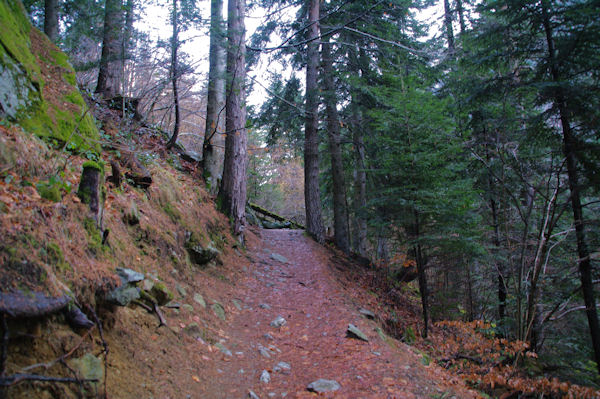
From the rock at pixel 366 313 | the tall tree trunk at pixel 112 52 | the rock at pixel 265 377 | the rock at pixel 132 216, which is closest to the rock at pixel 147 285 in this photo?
the rock at pixel 132 216

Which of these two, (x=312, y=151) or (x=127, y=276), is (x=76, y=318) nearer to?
(x=127, y=276)

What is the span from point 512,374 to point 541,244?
2.49 metres

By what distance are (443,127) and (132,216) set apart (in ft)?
24.2

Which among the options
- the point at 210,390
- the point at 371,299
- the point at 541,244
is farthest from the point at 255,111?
the point at 210,390

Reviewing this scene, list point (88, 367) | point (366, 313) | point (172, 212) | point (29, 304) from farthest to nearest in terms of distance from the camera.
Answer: point (366, 313) → point (172, 212) → point (88, 367) → point (29, 304)

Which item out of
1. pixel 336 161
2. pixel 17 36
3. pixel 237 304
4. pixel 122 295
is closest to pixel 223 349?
pixel 237 304

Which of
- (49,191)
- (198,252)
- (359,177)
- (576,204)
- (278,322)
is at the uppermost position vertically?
(359,177)

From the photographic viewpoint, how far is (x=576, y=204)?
608cm

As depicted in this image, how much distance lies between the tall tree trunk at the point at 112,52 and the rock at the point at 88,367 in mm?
6927

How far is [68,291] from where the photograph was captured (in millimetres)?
2658

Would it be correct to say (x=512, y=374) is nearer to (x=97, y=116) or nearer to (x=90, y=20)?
(x=97, y=116)

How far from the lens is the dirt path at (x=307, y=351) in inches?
158

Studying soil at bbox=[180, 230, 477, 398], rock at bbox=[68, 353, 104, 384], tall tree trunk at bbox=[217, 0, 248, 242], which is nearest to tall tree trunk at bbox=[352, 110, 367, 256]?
tall tree trunk at bbox=[217, 0, 248, 242]

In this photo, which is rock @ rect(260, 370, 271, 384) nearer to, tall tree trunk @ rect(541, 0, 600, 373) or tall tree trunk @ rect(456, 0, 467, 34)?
tall tree trunk @ rect(541, 0, 600, 373)
